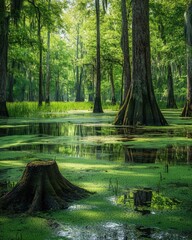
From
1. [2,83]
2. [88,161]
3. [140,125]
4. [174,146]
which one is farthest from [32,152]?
[2,83]

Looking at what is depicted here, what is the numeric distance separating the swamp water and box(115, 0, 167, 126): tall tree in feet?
9.67

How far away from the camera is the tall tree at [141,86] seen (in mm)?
11352

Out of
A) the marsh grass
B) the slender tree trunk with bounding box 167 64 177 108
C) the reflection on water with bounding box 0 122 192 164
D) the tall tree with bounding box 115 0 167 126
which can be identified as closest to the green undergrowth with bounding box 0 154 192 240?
the reflection on water with bounding box 0 122 192 164

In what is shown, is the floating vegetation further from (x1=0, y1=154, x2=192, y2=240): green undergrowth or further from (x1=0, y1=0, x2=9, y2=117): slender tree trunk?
(x1=0, y1=0, x2=9, y2=117): slender tree trunk

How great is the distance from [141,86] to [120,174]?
24.1 feet

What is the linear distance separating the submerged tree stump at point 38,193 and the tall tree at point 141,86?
26.4 ft

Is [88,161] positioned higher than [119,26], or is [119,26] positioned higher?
[119,26]

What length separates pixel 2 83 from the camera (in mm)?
17344

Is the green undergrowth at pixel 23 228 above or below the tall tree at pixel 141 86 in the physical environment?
below

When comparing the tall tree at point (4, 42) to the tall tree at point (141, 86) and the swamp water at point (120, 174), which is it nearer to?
the tall tree at point (141, 86)

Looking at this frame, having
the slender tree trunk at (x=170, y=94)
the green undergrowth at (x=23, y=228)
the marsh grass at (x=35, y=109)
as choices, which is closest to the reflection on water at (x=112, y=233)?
the green undergrowth at (x=23, y=228)

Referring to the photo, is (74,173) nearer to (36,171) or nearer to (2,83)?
(36,171)

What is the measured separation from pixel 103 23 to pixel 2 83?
15.4 meters

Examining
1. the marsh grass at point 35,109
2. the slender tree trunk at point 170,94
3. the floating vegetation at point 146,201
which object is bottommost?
the floating vegetation at point 146,201
